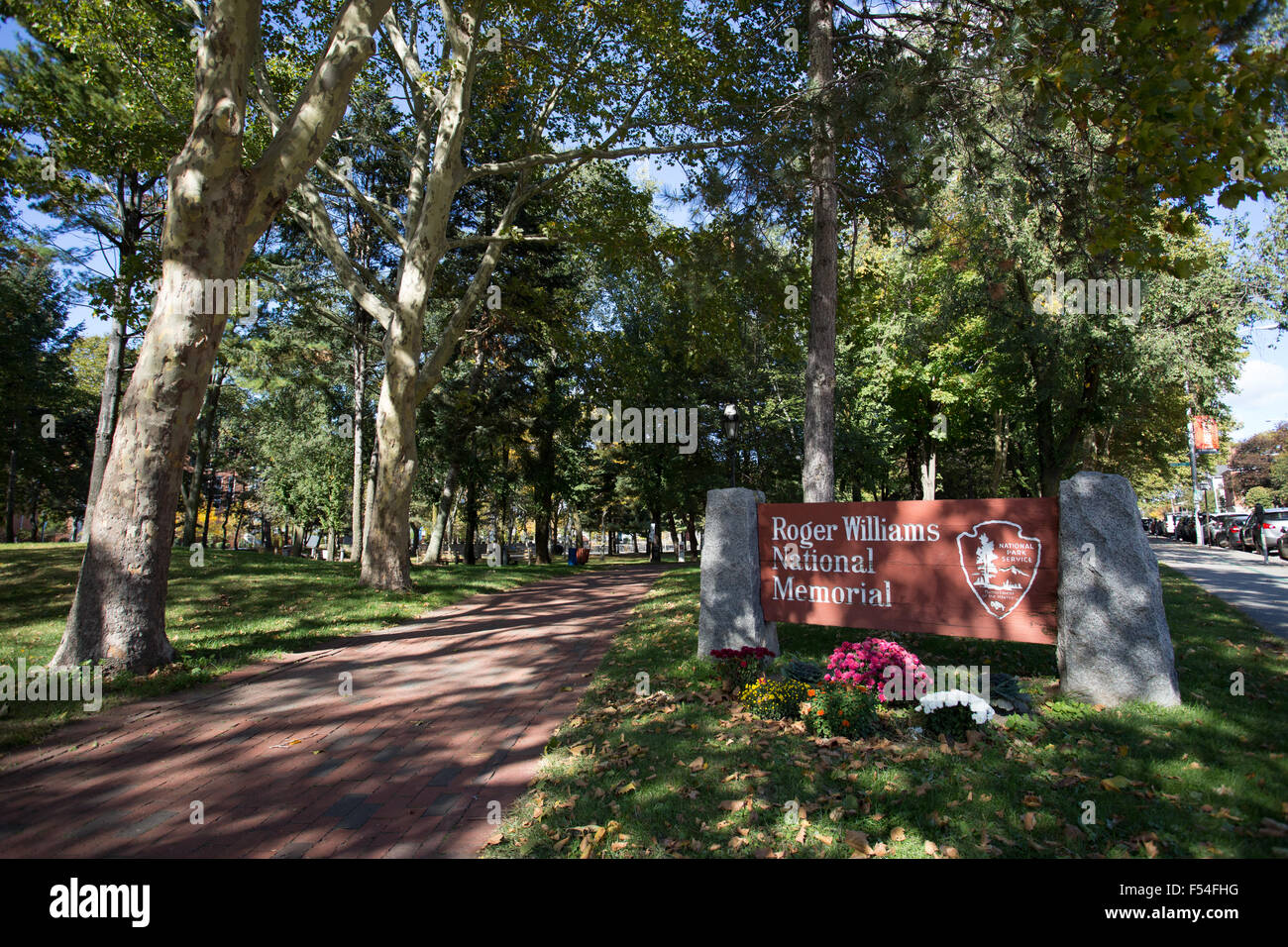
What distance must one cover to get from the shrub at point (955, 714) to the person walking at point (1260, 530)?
65.4 feet

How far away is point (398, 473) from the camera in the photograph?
41.1 ft

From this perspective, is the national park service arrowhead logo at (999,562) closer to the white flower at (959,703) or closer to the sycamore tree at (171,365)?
the white flower at (959,703)

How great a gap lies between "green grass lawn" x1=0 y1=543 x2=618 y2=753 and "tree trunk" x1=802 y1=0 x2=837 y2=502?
6924mm

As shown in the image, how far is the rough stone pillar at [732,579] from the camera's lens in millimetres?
6957

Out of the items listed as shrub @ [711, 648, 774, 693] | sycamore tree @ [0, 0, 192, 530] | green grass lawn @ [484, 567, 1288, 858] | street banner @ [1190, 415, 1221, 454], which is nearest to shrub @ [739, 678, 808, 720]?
green grass lawn @ [484, 567, 1288, 858]

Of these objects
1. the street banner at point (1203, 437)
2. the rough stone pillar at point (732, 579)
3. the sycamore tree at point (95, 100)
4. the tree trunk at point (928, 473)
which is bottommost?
the rough stone pillar at point (732, 579)

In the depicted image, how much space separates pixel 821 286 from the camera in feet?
29.6

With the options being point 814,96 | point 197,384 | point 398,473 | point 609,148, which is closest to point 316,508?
point 398,473

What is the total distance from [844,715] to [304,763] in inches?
155

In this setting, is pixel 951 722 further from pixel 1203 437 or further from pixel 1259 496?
pixel 1259 496

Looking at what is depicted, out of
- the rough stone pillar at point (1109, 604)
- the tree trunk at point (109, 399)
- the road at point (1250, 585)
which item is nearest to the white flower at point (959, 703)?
the rough stone pillar at point (1109, 604)

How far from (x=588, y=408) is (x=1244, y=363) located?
76.1 ft

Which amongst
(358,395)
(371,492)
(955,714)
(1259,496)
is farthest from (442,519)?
(1259,496)

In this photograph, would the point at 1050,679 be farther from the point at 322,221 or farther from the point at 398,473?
the point at 322,221
